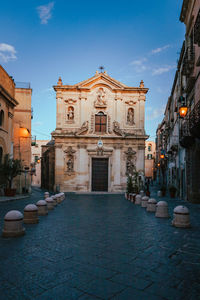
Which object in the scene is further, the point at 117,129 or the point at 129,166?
the point at 129,166

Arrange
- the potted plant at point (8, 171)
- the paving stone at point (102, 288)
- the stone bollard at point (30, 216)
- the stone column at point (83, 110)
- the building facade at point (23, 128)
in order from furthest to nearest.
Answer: the stone column at point (83, 110), the building facade at point (23, 128), the potted plant at point (8, 171), the stone bollard at point (30, 216), the paving stone at point (102, 288)

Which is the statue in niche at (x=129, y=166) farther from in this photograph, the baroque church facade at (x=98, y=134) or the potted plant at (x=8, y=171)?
the potted plant at (x=8, y=171)

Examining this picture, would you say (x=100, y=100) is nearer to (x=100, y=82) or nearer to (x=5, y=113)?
(x=100, y=82)

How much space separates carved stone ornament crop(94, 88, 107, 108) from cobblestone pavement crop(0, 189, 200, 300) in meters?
25.3

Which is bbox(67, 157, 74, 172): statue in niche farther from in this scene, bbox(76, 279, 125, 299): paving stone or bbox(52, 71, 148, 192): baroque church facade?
bbox(76, 279, 125, 299): paving stone

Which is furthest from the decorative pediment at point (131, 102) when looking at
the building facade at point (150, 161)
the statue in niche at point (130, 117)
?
the building facade at point (150, 161)

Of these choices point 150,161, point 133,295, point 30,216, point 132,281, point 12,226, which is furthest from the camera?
point 150,161

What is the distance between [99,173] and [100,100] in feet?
28.5

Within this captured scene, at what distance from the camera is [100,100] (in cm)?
3284

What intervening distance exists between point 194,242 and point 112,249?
2.23m

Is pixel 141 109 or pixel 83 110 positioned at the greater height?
pixel 141 109

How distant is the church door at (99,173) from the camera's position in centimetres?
3228

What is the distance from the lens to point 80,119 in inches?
1284

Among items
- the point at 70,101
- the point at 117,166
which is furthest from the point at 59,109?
the point at 117,166
